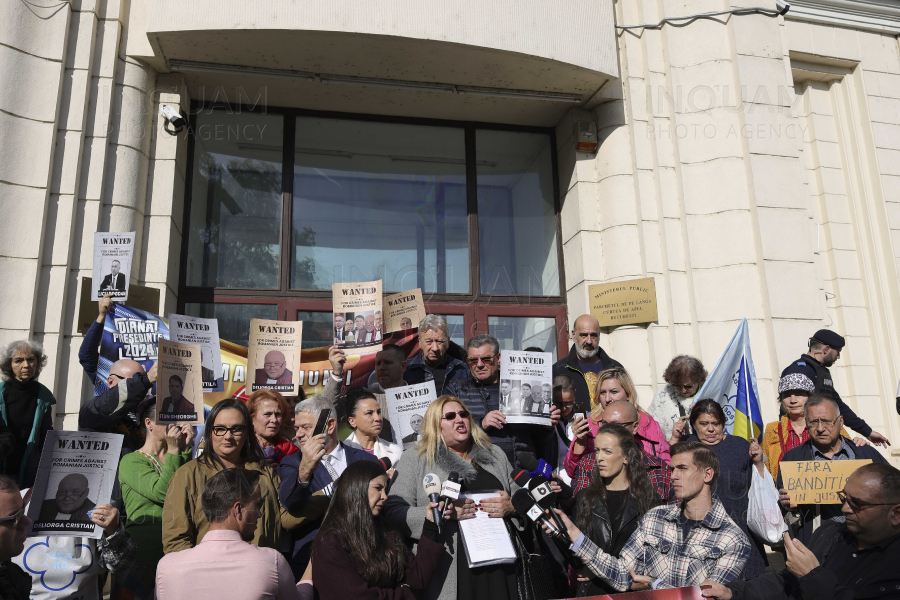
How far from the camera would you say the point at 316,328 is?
27.0ft

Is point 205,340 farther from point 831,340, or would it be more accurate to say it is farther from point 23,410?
point 831,340

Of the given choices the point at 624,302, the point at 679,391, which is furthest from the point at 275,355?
the point at 624,302

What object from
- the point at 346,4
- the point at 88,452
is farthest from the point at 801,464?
the point at 346,4

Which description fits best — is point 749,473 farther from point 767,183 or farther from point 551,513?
point 767,183

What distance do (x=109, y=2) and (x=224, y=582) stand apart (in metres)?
6.89

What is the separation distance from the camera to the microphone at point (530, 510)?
3783mm

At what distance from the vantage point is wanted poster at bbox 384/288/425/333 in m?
6.88

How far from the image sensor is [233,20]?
7387mm

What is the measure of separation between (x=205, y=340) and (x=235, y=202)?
3.33 m

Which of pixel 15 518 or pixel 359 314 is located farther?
pixel 359 314

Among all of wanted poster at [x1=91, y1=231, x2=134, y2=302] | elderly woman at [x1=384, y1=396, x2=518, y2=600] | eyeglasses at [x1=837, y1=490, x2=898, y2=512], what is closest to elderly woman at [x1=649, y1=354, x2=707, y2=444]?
elderly woman at [x1=384, y1=396, x2=518, y2=600]

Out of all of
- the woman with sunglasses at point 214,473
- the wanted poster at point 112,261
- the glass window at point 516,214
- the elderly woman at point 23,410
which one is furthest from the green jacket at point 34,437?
the glass window at point 516,214

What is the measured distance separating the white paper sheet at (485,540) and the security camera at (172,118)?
5662 millimetres

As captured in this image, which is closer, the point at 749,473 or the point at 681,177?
the point at 749,473
